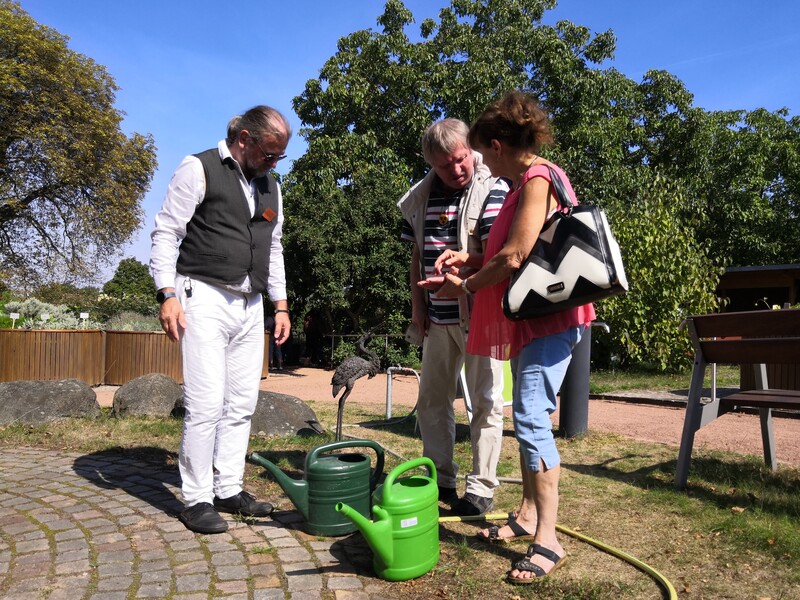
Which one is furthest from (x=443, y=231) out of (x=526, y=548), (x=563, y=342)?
(x=526, y=548)

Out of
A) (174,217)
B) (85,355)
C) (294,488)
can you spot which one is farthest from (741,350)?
(85,355)

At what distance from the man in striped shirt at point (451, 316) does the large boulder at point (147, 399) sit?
12.9 ft

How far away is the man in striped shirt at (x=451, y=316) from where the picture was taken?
3.30 metres

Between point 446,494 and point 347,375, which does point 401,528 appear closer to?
point 446,494

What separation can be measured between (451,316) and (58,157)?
22014 millimetres

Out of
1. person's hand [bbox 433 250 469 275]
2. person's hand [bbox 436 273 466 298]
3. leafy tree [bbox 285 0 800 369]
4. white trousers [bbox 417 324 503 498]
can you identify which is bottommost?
white trousers [bbox 417 324 503 498]

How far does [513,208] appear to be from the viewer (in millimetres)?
2744

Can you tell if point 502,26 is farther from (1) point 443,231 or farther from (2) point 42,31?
(1) point 443,231

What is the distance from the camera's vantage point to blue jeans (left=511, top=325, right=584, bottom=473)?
2.59 m

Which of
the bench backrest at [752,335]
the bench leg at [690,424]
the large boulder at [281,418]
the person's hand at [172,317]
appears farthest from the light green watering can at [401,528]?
the large boulder at [281,418]

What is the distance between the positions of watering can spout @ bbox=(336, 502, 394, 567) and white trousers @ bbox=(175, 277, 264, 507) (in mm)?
1042

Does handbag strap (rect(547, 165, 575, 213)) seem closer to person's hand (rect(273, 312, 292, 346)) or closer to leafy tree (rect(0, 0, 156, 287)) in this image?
person's hand (rect(273, 312, 292, 346))

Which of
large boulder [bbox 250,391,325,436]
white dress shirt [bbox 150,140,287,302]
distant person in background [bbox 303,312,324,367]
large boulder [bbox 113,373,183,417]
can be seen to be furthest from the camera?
distant person in background [bbox 303,312,324,367]

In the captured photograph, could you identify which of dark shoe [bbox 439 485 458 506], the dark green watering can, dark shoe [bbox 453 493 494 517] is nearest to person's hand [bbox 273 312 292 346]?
the dark green watering can
